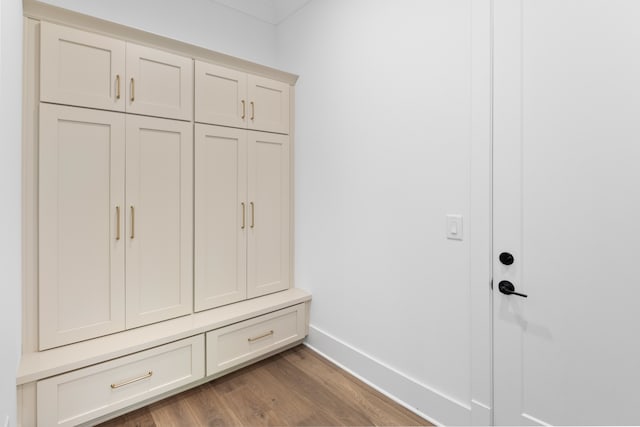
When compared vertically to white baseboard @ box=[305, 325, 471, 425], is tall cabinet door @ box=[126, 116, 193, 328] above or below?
above

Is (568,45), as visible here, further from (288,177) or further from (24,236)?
(24,236)

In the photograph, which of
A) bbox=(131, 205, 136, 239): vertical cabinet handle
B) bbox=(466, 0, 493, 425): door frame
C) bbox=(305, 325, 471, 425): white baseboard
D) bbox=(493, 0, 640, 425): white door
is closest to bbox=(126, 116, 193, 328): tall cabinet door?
bbox=(131, 205, 136, 239): vertical cabinet handle

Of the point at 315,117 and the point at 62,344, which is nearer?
the point at 62,344

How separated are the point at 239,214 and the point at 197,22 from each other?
1.60m

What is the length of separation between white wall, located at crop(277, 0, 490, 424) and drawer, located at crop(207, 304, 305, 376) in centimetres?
18

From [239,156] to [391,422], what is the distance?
1.98 m

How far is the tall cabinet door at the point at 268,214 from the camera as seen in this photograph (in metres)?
2.41

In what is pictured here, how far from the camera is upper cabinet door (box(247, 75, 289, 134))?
2404 millimetres

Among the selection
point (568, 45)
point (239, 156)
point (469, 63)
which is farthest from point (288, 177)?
point (568, 45)

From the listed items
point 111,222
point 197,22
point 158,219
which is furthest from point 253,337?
point 197,22

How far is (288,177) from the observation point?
8.64 ft

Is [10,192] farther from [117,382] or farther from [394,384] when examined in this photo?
[394,384]

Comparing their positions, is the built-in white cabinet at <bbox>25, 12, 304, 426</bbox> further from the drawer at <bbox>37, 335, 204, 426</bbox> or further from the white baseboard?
the white baseboard

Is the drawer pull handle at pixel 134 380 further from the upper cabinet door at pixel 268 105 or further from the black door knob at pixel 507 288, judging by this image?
the black door knob at pixel 507 288
